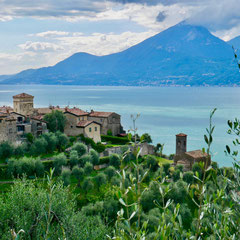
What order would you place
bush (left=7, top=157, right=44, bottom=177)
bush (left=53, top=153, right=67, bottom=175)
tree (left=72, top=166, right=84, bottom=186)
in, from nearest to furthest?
bush (left=7, top=157, right=44, bottom=177) < tree (left=72, top=166, right=84, bottom=186) < bush (left=53, top=153, right=67, bottom=175)

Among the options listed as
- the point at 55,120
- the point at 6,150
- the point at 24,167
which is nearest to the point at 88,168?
the point at 24,167

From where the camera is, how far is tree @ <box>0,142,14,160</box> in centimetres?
3422

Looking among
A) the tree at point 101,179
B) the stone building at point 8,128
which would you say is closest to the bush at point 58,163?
the tree at point 101,179

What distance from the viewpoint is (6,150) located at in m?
34.4

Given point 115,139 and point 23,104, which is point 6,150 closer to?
point 23,104

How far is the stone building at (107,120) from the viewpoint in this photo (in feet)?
156

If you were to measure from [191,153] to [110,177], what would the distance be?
1195 centimetres

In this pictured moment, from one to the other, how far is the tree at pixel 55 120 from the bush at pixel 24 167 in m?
11.3

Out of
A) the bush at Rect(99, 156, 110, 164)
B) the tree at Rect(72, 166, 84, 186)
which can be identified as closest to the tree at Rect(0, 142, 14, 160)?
the tree at Rect(72, 166, 84, 186)

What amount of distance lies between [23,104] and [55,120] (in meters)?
7.40

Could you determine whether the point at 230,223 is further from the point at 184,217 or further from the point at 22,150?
the point at 22,150

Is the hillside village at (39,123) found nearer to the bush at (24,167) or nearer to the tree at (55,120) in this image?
the tree at (55,120)

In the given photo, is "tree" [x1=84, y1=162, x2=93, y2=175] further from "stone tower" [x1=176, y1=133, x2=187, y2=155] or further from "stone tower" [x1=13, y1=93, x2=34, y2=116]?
"stone tower" [x1=13, y1=93, x2=34, y2=116]

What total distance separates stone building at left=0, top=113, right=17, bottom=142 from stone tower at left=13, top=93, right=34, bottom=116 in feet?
25.2
